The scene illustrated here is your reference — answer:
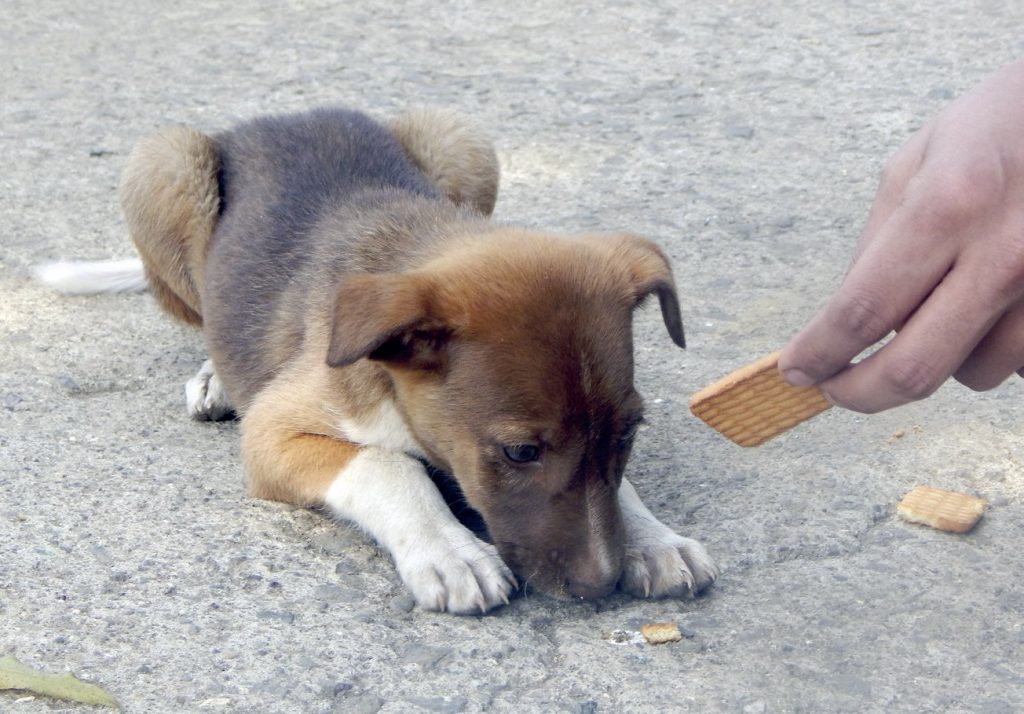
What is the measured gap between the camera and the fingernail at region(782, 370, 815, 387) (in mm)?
3025

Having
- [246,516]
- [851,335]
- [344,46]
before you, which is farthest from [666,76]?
[851,335]

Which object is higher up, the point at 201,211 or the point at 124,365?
the point at 201,211

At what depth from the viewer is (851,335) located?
278 centimetres

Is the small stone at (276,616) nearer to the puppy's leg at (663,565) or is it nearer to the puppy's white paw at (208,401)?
the puppy's leg at (663,565)

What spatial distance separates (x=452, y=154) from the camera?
5.59 m

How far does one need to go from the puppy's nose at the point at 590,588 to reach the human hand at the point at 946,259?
91 centimetres

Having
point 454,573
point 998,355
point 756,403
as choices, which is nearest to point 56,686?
point 454,573

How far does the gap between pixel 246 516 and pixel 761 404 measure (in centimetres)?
152

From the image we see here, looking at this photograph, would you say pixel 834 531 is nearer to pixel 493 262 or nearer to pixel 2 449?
pixel 493 262

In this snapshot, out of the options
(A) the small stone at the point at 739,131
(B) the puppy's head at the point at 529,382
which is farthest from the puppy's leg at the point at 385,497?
(A) the small stone at the point at 739,131

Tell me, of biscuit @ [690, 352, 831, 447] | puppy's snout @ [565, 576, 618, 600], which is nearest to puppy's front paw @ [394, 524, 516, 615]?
puppy's snout @ [565, 576, 618, 600]

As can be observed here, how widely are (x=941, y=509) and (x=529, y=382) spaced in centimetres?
132

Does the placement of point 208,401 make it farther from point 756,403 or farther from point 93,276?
point 756,403

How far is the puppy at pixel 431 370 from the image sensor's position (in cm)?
340
